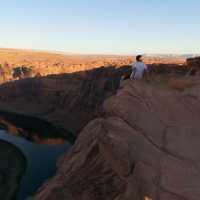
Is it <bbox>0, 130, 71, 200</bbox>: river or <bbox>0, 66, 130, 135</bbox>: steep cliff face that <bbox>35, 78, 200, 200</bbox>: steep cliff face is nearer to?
<bbox>0, 130, 71, 200</bbox>: river

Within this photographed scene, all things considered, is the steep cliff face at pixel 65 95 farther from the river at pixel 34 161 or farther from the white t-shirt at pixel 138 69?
the white t-shirt at pixel 138 69

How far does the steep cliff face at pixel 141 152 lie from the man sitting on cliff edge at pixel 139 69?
45 cm

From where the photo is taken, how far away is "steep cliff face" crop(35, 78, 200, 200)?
15.5 metres

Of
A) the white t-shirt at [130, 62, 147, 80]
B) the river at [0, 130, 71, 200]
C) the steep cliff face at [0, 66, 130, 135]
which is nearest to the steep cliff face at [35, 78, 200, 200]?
the white t-shirt at [130, 62, 147, 80]

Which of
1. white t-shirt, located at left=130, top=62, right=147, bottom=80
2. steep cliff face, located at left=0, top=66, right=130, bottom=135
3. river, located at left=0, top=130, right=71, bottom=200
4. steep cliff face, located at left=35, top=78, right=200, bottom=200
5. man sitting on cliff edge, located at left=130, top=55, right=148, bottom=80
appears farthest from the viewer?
steep cliff face, located at left=0, top=66, right=130, bottom=135

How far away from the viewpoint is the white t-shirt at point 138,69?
63.7 ft

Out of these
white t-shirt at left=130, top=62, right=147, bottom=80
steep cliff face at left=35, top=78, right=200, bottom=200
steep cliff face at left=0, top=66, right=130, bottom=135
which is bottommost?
steep cliff face at left=0, top=66, right=130, bottom=135

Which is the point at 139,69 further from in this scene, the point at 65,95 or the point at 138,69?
the point at 65,95

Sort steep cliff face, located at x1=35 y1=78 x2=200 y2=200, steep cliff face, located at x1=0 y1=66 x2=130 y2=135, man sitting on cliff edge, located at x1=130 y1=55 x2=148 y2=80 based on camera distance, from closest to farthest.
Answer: steep cliff face, located at x1=35 y1=78 x2=200 y2=200 < man sitting on cliff edge, located at x1=130 y1=55 x2=148 y2=80 < steep cliff face, located at x1=0 y1=66 x2=130 y2=135

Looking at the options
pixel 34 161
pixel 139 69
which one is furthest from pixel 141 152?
pixel 34 161

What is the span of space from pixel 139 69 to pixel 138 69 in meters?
0.06

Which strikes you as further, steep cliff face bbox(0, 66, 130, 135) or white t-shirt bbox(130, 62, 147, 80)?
steep cliff face bbox(0, 66, 130, 135)

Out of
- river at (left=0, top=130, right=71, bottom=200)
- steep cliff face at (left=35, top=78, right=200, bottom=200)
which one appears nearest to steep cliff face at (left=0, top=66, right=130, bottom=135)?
river at (left=0, top=130, right=71, bottom=200)

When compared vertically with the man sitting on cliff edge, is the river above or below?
below
